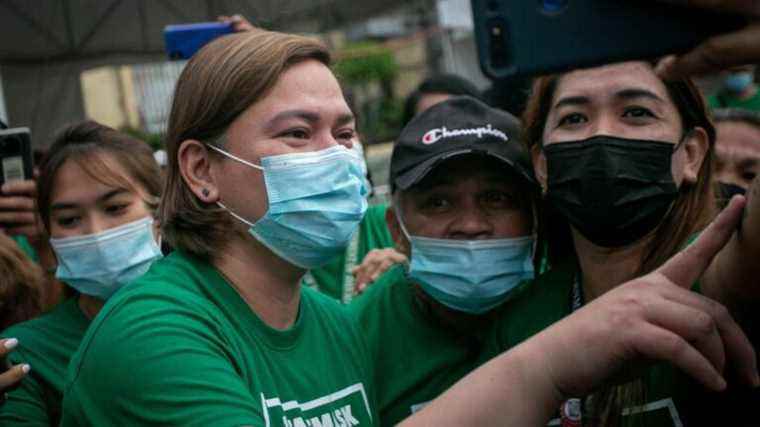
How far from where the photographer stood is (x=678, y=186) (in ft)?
8.53

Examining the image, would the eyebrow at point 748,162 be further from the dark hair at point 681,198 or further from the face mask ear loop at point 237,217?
the face mask ear loop at point 237,217

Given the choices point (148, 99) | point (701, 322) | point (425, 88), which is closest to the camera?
point (701, 322)

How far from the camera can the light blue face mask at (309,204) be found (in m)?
2.46

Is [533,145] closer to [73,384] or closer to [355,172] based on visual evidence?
[355,172]

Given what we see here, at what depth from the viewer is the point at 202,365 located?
1900mm

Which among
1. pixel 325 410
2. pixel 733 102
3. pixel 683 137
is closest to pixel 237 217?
pixel 325 410

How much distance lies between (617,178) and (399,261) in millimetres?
1260

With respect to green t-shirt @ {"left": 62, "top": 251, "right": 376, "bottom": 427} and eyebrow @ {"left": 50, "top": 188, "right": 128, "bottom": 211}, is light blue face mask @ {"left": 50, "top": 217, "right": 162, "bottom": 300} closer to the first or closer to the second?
eyebrow @ {"left": 50, "top": 188, "right": 128, "bottom": 211}

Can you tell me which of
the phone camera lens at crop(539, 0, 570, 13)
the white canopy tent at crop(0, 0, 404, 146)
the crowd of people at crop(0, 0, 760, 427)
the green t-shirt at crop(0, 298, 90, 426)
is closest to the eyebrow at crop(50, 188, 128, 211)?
→ the crowd of people at crop(0, 0, 760, 427)

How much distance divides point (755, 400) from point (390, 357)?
124 centimetres

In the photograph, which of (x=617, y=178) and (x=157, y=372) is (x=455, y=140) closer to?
(x=617, y=178)

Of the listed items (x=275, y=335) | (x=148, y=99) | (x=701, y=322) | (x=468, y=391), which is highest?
(x=701, y=322)

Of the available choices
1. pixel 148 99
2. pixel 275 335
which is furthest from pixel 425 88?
pixel 148 99

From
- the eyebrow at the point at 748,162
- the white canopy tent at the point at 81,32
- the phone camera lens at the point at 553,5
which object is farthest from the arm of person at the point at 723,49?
the eyebrow at the point at 748,162
